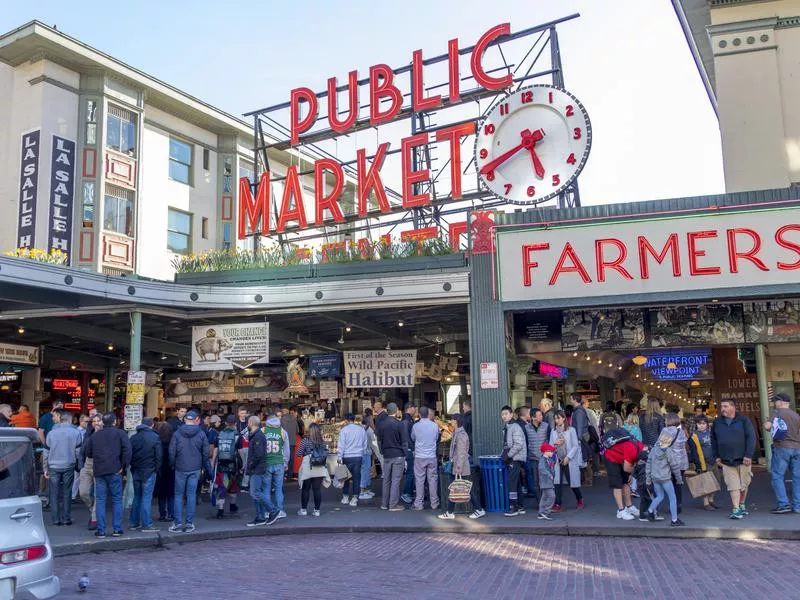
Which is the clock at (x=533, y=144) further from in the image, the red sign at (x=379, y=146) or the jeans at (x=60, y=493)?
the jeans at (x=60, y=493)

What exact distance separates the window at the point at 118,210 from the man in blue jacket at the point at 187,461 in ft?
60.8

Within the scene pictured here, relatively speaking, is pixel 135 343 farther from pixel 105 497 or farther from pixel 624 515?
pixel 624 515

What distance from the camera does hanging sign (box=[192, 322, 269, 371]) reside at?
16.2m

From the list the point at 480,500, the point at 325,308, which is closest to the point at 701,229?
the point at 480,500

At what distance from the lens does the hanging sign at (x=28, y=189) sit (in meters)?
→ 26.5

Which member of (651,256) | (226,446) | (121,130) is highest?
(121,130)

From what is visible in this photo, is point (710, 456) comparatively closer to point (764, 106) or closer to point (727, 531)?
point (727, 531)

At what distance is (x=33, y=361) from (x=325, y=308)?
10.2 metres

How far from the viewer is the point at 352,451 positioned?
14773mm

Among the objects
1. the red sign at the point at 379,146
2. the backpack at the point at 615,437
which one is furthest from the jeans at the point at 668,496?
the red sign at the point at 379,146

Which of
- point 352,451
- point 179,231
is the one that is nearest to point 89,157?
point 179,231

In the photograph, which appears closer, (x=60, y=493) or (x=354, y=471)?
(x=60, y=493)

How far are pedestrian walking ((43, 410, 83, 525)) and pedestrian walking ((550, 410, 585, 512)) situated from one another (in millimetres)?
8552

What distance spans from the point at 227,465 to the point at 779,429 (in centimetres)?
962
